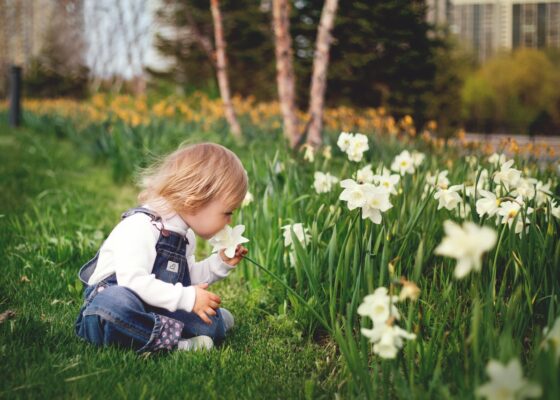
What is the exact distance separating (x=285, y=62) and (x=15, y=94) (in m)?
7.53

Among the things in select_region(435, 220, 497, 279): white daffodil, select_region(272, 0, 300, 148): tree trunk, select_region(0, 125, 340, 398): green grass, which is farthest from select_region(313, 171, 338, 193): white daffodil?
select_region(272, 0, 300, 148): tree trunk

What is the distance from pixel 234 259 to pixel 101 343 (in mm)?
555

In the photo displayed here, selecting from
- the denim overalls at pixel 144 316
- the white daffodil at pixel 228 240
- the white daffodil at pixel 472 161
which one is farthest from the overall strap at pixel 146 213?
the white daffodil at pixel 472 161

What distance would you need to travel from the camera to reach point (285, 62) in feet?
17.4

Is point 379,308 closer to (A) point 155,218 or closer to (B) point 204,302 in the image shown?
(B) point 204,302

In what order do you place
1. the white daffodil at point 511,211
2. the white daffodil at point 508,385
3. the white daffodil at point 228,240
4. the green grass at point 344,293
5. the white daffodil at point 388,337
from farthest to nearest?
the white daffodil at point 228,240 → the white daffodil at point 511,211 → the green grass at point 344,293 → the white daffodil at point 388,337 → the white daffodil at point 508,385

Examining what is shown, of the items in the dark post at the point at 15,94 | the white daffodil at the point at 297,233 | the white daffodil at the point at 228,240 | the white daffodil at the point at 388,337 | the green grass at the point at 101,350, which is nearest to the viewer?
the white daffodil at the point at 388,337

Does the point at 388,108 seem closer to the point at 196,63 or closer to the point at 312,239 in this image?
the point at 196,63

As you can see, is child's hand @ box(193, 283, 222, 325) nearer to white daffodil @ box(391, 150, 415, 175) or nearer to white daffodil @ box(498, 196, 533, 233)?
white daffodil @ box(498, 196, 533, 233)

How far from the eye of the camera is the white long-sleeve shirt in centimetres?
188

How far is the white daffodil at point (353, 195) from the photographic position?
187 cm

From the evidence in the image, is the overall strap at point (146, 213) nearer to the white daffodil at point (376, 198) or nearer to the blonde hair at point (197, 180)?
the blonde hair at point (197, 180)

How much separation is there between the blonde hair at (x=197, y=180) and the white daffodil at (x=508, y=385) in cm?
123

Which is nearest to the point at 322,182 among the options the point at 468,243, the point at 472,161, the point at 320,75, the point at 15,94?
the point at 472,161
